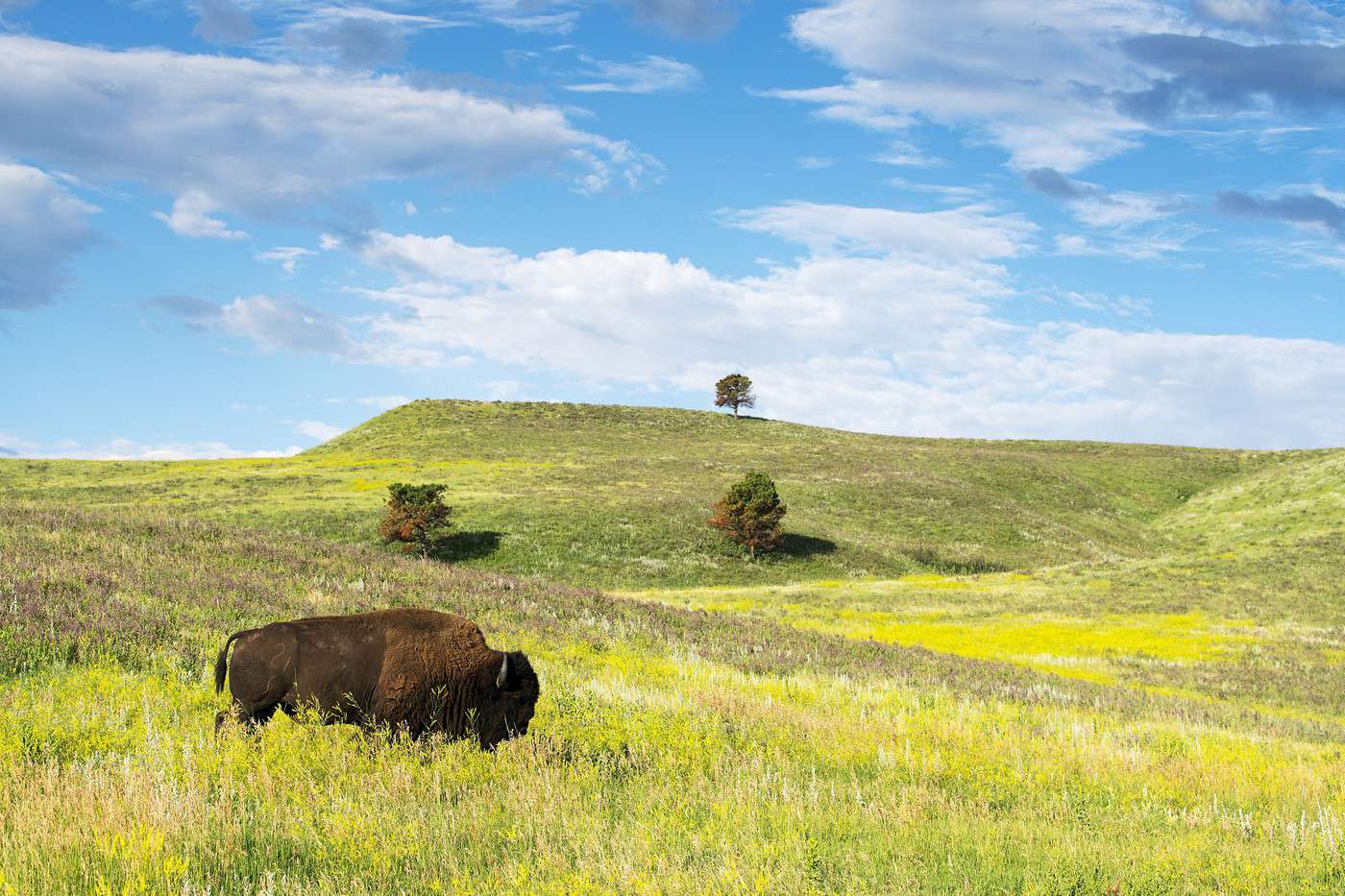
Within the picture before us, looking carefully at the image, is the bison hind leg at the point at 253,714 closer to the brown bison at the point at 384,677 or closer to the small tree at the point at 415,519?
the brown bison at the point at 384,677

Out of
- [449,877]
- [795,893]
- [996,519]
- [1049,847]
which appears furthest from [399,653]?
[996,519]

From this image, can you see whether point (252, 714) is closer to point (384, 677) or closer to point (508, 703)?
point (384, 677)

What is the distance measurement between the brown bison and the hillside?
34040 mm

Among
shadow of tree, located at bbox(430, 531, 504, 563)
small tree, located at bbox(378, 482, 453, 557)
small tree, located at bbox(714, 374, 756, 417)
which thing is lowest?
shadow of tree, located at bbox(430, 531, 504, 563)

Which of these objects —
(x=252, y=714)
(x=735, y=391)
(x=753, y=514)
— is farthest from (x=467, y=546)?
(x=735, y=391)

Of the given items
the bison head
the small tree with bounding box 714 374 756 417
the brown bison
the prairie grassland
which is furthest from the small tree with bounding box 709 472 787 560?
the small tree with bounding box 714 374 756 417

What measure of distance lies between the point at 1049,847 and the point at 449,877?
402cm

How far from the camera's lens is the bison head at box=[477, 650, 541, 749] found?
291 inches

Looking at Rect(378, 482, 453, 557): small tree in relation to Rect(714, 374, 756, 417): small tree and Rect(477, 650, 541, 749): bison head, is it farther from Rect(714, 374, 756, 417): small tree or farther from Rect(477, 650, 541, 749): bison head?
Rect(714, 374, 756, 417): small tree

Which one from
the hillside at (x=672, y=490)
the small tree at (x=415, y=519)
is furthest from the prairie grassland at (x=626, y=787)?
the hillside at (x=672, y=490)

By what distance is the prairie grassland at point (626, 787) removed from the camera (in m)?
5.04

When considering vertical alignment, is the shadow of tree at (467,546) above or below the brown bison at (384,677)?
below

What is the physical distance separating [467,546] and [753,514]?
1634 centimetres

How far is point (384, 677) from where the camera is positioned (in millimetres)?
7180
